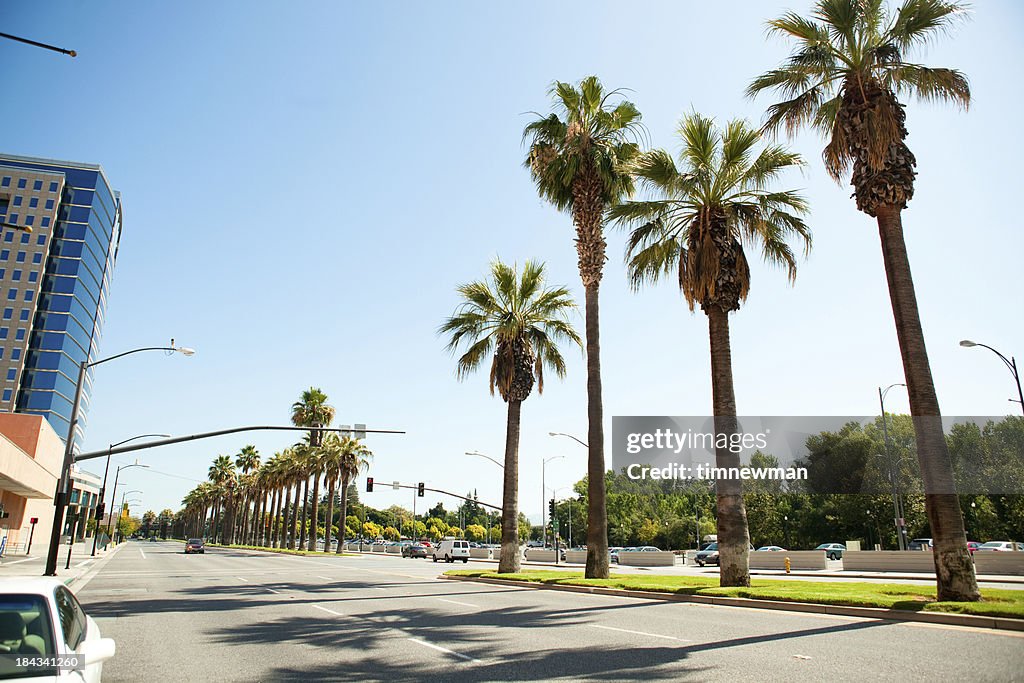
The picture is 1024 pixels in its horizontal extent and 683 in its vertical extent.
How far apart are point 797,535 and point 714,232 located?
63318mm

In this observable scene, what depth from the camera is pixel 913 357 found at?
631 inches

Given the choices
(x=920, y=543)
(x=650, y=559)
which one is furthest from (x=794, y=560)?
(x=920, y=543)

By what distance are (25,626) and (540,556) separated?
60.0 metres

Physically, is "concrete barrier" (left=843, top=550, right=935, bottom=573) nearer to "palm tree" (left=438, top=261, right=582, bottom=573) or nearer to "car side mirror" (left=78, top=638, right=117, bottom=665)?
"palm tree" (left=438, top=261, right=582, bottom=573)

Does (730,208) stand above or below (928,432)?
above

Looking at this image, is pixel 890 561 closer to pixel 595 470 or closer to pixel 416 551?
pixel 595 470

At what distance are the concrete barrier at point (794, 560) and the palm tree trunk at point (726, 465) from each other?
23170mm

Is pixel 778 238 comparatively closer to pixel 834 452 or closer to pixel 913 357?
pixel 913 357

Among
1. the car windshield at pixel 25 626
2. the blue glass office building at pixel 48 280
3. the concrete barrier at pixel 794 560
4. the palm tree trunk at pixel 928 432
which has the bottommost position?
the concrete barrier at pixel 794 560

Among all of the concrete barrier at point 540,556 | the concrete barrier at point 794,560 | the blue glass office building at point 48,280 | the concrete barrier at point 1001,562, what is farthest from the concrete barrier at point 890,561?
the blue glass office building at point 48,280

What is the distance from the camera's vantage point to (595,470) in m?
24.7

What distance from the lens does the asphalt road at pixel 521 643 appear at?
8.18 m

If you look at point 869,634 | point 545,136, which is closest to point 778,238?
point 545,136

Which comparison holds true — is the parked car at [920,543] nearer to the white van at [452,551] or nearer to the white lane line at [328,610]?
the white van at [452,551]
